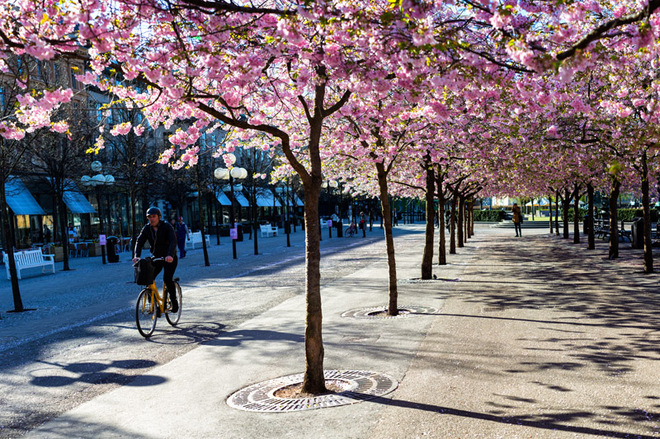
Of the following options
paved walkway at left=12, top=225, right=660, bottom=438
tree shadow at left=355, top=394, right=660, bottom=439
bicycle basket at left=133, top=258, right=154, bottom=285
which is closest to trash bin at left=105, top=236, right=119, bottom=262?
paved walkway at left=12, top=225, right=660, bottom=438

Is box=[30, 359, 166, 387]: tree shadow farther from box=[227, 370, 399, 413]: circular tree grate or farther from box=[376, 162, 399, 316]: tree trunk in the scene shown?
box=[376, 162, 399, 316]: tree trunk

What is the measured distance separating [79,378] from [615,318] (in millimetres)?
7183

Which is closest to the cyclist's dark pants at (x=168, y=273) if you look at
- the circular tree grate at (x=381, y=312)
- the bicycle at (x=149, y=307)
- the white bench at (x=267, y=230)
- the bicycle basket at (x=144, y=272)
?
the bicycle at (x=149, y=307)

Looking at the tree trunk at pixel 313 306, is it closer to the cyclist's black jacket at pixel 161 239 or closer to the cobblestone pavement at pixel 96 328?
the cobblestone pavement at pixel 96 328

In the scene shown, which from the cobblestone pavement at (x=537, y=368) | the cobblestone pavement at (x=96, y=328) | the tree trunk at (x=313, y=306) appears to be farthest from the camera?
the cobblestone pavement at (x=96, y=328)

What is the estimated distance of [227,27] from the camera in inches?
221

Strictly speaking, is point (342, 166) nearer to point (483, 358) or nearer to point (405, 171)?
point (405, 171)

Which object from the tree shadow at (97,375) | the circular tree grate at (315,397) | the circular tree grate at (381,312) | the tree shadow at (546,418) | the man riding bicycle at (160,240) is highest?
the man riding bicycle at (160,240)

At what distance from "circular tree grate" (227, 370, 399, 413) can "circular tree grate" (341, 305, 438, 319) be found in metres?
3.35

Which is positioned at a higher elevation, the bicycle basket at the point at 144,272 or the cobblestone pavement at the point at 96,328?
the bicycle basket at the point at 144,272

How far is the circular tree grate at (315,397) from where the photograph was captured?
5.33 m

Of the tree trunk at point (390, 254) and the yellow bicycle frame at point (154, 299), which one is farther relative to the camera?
the tree trunk at point (390, 254)

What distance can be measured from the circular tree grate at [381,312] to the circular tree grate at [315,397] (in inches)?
132

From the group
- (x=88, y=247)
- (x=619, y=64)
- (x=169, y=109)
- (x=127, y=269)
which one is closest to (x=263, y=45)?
(x=169, y=109)
